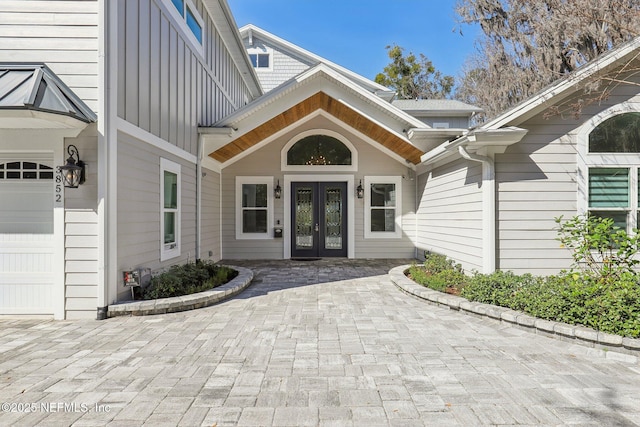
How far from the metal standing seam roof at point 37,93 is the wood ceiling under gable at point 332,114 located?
164 inches

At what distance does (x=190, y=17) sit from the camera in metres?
7.25

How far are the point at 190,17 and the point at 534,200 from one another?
7.29m

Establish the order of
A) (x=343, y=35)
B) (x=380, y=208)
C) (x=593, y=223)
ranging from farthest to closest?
(x=343, y=35) < (x=380, y=208) < (x=593, y=223)

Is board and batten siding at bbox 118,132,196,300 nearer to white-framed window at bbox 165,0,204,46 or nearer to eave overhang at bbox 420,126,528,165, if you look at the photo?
white-framed window at bbox 165,0,204,46

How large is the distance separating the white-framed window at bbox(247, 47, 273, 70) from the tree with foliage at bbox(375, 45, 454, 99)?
36.3ft

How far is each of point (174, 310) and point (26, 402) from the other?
2349mm

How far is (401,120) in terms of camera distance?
7.52m

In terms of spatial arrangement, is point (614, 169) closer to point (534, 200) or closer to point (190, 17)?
point (534, 200)

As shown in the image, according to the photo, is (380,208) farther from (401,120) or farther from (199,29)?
(199,29)

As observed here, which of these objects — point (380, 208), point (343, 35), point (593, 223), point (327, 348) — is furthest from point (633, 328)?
point (343, 35)

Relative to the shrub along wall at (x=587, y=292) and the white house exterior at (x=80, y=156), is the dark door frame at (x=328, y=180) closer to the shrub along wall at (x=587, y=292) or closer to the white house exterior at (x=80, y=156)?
the shrub along wall at (x=587, y=292)

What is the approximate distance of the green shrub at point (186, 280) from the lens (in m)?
5.22

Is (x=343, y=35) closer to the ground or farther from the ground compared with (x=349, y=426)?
farther from the ground

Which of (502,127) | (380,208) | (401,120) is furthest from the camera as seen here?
(380,208)
